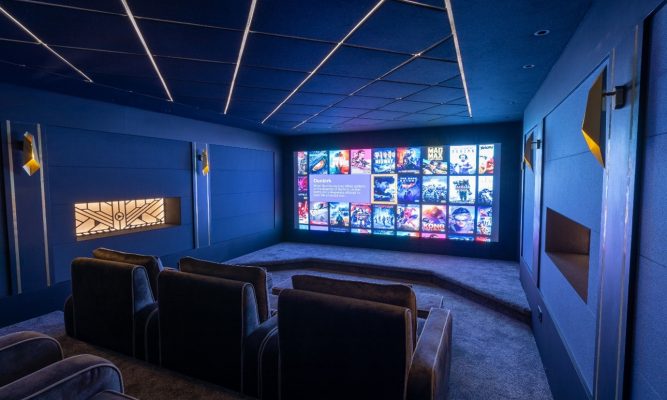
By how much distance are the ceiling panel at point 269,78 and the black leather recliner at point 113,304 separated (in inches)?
80.1

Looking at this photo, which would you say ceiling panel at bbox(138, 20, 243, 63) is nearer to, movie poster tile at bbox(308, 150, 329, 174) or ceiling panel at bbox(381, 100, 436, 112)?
ceiling panel at bbox(381, 100, 436, 112)

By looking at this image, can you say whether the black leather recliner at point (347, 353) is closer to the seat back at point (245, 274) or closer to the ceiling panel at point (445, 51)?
the seat back at point (245, 274)

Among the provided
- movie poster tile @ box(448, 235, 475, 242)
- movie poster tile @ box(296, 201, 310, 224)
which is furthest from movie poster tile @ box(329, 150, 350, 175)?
movie poster tile @ box(448, 235, 475, 242)

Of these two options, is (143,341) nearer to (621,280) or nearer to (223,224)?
(621,280)

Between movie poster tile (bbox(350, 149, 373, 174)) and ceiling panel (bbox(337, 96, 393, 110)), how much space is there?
256 centimetres

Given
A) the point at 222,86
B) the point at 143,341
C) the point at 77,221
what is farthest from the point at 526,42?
the point at 77,221

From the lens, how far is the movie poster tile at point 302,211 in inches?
322

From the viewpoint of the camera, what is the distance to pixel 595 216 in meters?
1.85

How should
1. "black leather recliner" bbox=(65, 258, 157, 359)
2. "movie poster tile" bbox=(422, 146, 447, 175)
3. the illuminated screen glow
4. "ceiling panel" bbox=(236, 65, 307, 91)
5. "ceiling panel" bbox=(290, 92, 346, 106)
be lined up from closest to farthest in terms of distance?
"black leather recliner" bbox=(65, 258, 157, 359) → "ceiling panel" bbox=(236, 65, 307, 91) → "ceiling panel" bbox=(290, 92, 346, 106) → the illuminated screen glow → "movie poster tile" bbox=(422, 146, 447, 175)

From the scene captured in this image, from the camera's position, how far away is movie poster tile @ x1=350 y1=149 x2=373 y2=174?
7.39m

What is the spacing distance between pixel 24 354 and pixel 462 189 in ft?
21.1

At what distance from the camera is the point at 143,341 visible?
2.58 m

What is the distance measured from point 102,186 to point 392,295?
14.7 feet

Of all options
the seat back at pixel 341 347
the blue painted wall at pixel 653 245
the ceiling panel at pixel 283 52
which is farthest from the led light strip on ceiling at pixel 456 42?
the seat back at pixel 341 347
